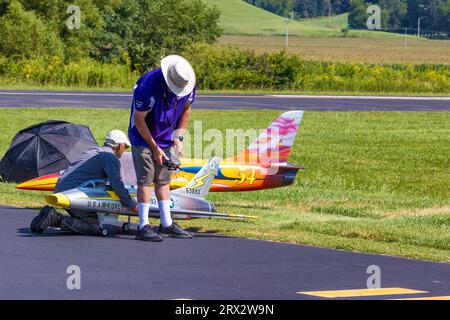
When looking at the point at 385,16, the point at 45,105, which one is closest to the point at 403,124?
the point at 45,105

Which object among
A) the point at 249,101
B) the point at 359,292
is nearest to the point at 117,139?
the point at 359,292

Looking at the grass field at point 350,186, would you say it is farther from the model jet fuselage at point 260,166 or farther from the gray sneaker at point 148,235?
the gray sneaker at point 148,235

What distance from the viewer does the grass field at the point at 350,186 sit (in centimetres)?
1368

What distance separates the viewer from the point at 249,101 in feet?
143

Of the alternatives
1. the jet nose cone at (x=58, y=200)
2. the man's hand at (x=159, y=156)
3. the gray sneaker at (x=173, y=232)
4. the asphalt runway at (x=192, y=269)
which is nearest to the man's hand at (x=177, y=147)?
the man's hand at (x=159, y=156)

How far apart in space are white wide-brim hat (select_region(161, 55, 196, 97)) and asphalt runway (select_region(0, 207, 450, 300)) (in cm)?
176

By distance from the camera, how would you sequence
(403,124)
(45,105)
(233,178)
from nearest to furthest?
(233,178) < (403,124) < (45,105)

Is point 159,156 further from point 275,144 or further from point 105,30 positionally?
point 105,30

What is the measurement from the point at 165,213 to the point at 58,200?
125cm

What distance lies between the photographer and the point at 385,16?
7598 inches

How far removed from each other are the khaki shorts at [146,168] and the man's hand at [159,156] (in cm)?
7

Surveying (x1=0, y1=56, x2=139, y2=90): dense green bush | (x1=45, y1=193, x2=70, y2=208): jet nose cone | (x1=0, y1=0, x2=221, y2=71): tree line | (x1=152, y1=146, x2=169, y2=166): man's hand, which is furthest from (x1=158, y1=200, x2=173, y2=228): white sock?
(x1=0, y1=0, x2=221, y2=71): tree line
